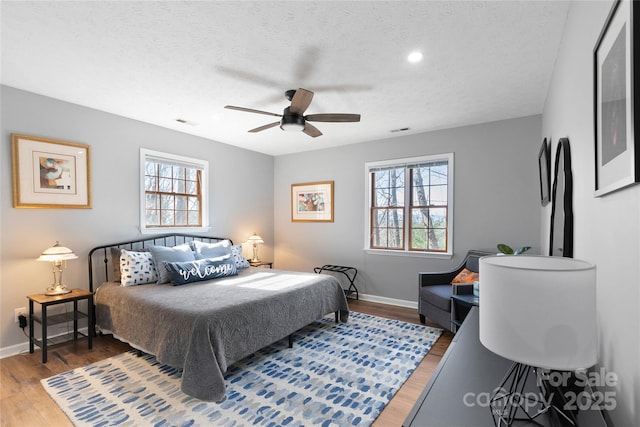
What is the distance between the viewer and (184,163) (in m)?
4.57

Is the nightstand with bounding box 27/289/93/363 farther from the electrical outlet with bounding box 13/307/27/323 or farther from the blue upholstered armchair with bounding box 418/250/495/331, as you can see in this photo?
the blue upholstered armchair with bounding box 418/250/495/331

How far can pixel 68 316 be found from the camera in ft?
10.5

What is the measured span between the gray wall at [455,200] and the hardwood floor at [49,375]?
1.36 m

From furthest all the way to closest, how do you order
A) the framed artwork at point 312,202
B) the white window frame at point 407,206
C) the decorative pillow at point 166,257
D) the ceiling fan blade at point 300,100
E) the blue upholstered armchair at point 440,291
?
the framed artwork at point 312,202 < the white window frame at point 407,206 < the decorative pillow at point 166,257 < the blue upholstered armchair at point 440,291 < the ceiling fan blade at point 300,100

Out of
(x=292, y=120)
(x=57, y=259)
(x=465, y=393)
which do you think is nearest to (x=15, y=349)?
(x=57, y=259)

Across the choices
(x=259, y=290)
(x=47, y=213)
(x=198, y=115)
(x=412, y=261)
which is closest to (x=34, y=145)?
(x=47, y=213)

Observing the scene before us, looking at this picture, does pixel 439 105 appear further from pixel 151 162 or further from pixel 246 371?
pixel 151 162

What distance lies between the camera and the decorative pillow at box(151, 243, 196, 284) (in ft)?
11.6

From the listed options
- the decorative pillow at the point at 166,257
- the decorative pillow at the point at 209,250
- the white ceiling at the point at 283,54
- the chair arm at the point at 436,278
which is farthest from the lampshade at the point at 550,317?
the decorative pillow at the point at 209,250

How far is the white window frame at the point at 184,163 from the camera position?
13.3 ft

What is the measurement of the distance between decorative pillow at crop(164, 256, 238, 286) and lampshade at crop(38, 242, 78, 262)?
905 mm

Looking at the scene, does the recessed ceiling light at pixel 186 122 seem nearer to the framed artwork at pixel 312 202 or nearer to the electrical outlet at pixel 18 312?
the framed artwork at pixel 312 202

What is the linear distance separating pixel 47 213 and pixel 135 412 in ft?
7.88

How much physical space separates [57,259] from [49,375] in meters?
1.03
